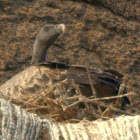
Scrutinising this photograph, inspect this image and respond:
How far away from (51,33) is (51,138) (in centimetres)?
107

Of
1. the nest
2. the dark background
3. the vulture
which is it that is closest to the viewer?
the nest

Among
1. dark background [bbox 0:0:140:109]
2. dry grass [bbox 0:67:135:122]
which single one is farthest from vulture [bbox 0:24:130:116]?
dark background [bbox 0:0:140:109]

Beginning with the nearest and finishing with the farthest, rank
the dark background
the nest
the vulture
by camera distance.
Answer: the nest, the vulture, the dark background

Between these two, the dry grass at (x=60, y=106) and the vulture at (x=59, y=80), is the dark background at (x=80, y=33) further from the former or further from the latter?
the dry grass at (x=60, y=106)

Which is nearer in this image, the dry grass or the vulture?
the dry grass

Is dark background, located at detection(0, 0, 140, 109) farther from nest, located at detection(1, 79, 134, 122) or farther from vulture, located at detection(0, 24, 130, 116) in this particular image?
nest, located at detection(1, 79, 134, 122)

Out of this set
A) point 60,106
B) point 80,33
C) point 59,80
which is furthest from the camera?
point 80,33

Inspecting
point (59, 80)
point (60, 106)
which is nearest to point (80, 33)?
point (59, 80)

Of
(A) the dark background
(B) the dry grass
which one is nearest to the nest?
(B) the dry grass

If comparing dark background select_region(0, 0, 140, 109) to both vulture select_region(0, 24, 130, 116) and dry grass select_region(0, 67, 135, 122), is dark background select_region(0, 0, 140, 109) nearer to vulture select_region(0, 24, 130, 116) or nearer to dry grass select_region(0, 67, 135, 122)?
vulture select_region(0, 24, 130, 116)

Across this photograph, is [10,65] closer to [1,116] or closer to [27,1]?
[27,1]

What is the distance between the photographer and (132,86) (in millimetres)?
2047

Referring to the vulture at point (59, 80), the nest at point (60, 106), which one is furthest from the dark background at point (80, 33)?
the nest at point (60, 106)

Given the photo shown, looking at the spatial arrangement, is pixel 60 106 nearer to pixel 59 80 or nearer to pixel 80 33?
pixel 59 80
